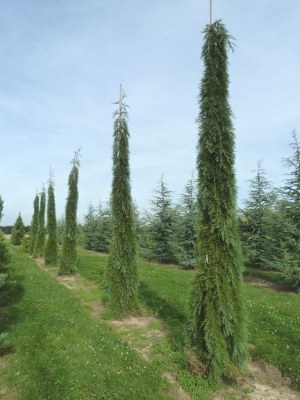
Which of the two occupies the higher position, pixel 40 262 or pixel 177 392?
pixel 40 262

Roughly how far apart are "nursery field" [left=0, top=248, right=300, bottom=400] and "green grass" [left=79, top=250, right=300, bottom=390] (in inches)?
1.1

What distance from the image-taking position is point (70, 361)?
24.5ft

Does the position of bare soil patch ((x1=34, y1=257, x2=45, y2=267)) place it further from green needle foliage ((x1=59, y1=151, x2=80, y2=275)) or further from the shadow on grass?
the shadow on grass

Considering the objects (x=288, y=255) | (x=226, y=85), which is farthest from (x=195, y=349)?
(x=288, y=255)

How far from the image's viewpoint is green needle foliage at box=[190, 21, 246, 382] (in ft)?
23.1

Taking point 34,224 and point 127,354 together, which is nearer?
point 127,354

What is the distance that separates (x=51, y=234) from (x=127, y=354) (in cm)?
2104

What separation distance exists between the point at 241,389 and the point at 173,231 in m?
20.1

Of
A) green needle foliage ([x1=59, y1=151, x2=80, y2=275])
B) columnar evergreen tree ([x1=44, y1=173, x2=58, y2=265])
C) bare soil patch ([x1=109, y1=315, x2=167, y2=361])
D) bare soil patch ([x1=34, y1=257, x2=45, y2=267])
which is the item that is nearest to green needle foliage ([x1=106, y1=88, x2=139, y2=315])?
bare soil patch ([x1=109, y1=315, x2=167, y2=361])

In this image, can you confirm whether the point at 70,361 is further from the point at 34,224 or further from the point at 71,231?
the point at 34,224

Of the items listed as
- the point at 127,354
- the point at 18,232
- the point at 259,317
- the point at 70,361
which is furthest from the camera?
the point at 18,232

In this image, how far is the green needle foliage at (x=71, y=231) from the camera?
68.8 feet

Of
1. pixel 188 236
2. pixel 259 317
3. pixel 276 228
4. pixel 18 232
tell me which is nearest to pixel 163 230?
pixel 188 236

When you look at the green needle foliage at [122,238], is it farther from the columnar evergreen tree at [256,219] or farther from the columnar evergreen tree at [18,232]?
the columnar evergreen tree at [18,232]
